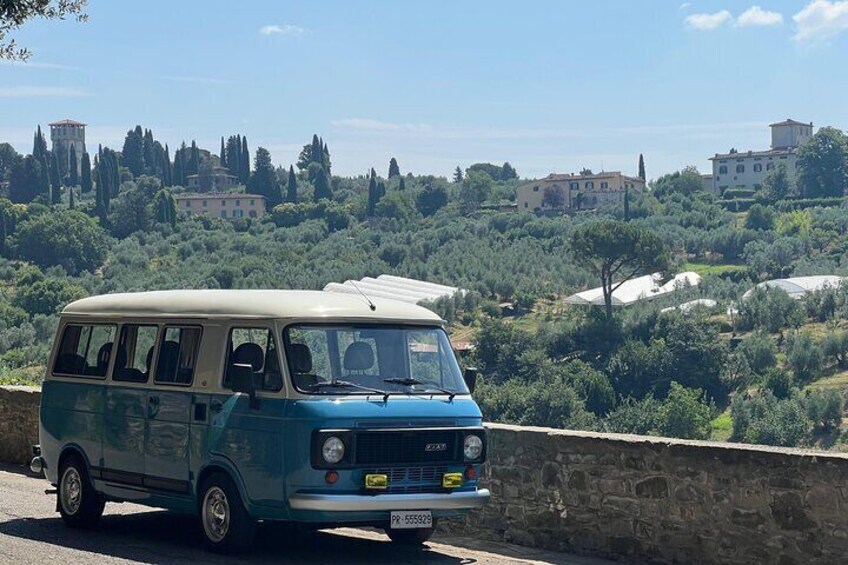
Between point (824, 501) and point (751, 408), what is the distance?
306 feet

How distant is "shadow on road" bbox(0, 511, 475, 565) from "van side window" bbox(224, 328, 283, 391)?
1.27 metres

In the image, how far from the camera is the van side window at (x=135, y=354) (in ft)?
38.0

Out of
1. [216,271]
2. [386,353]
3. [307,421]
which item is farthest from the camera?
[216,271]

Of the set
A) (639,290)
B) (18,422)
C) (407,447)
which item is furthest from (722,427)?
(407,447)

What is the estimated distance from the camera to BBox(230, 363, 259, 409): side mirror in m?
10.3

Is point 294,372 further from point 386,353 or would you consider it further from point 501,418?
point 501,418

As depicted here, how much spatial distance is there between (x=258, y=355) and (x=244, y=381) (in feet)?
1.12

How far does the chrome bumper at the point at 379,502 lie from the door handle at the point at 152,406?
1.81 metres

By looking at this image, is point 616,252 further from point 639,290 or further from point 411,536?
point 411,536

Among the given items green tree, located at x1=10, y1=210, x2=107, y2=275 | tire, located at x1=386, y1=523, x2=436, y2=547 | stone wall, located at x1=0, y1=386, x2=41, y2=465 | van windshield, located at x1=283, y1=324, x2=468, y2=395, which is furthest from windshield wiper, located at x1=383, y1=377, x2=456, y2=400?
green tree, located at x1=10, y1=210, x2=107, y2=275

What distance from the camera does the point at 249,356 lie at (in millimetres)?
10648

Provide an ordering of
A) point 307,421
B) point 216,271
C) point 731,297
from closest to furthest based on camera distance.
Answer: point 307,421, point 731,297, point 216,271

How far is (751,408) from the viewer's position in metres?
100

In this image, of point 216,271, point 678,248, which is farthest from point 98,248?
point 678,248
